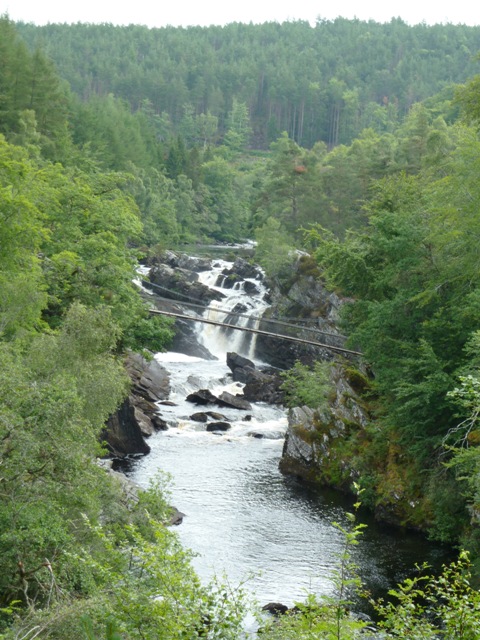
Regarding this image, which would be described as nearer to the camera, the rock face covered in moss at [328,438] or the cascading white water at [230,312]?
the rock face covered in moss at [328,438]

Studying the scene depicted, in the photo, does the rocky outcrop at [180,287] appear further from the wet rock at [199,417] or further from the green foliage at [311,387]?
the green foliage at [311,387]

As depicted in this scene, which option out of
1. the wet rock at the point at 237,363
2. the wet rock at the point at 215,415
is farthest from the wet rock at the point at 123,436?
the wet rock at the point at 237,363

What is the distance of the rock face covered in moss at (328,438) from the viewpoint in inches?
1284

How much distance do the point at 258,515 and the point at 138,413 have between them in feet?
34.5

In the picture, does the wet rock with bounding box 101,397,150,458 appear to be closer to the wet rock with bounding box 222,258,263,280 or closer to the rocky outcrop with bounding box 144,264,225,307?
the rocky outcrop with bounding box 144,264,225,307

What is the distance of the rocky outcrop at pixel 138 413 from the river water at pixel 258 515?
0.68 meters

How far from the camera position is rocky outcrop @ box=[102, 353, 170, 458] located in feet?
113

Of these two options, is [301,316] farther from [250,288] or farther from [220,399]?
[220,399]

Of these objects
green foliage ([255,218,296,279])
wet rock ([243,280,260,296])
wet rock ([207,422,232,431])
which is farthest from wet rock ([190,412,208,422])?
wet rock ([243,280,260,296])

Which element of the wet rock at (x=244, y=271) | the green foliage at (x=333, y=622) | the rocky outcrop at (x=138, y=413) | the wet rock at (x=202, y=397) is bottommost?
the wet rock at (x=202, y=397)

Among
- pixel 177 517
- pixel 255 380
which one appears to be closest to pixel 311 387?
pixel 255 380

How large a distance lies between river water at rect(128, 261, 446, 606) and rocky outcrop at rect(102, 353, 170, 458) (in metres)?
0.68

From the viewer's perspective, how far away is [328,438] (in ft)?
110

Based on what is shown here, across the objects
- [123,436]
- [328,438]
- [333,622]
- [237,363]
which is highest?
[333,622]
